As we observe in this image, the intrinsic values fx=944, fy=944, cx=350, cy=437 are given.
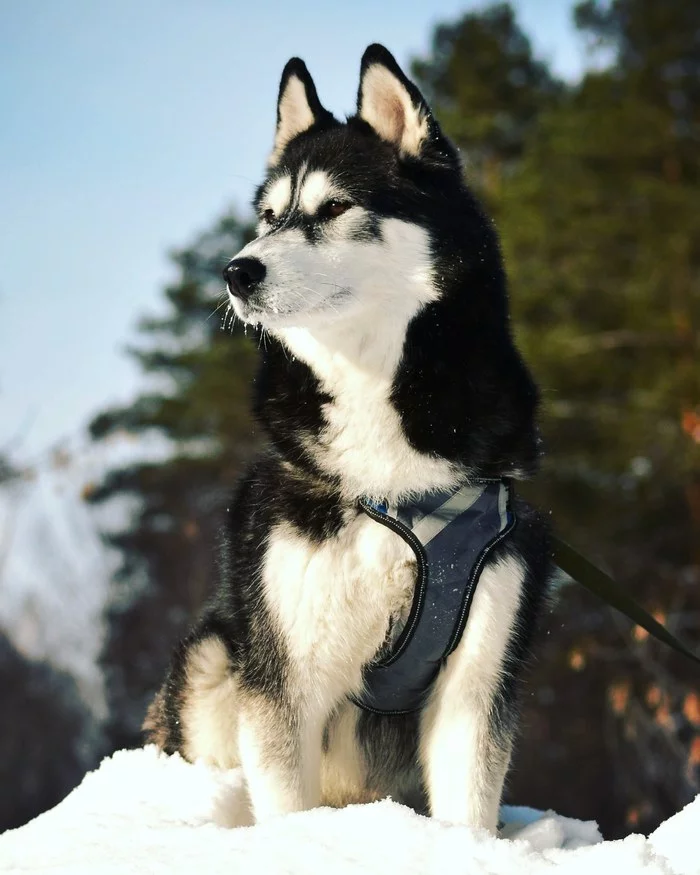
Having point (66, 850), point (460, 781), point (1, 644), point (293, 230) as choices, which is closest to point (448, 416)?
point (293, 230)

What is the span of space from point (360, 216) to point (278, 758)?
5.42 feet

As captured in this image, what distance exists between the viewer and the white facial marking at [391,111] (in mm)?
3137

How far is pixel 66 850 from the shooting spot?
2.53 meters

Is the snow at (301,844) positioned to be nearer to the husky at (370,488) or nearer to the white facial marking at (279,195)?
the husky at (370,488)

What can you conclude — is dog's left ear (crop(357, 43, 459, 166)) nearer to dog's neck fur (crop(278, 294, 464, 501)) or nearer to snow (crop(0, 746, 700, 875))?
dog's neck fur (crop(278, 294, 464, 501))

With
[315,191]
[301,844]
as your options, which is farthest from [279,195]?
[301,844]

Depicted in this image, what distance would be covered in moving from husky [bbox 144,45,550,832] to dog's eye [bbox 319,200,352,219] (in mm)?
17

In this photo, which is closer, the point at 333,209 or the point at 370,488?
the point at 370,488

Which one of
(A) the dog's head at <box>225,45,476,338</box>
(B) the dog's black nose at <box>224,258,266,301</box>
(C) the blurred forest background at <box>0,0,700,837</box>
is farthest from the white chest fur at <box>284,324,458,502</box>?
(C) the blurred forest background at <box>0,0,700,837</box>

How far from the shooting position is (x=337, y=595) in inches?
107

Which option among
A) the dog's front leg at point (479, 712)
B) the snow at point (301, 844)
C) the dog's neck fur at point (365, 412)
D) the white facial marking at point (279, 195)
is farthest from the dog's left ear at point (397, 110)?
the snow at point (301, 844)

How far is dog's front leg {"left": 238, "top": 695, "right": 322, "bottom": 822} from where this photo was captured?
270 centimetres

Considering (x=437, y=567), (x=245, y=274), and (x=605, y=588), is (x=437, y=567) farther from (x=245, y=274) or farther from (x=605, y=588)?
(x=245, y=274)

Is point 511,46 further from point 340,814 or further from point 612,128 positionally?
point 340,814
